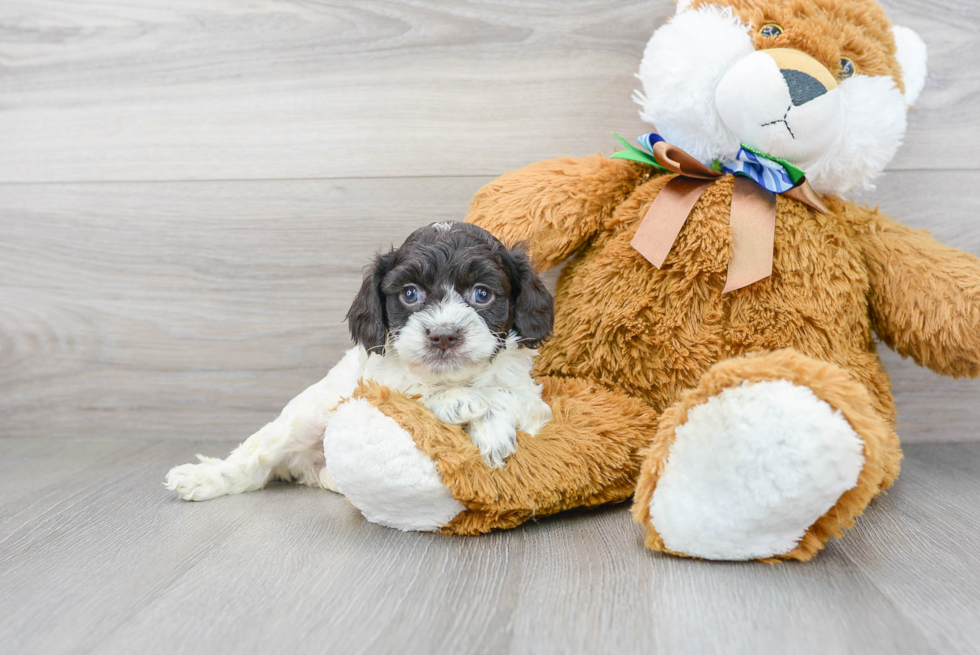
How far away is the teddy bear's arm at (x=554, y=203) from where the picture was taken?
4.90 feet

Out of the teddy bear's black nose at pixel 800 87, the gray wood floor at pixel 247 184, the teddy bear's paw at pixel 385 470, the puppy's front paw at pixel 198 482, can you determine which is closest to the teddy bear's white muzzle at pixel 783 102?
the teddy bear's black nose at pixel 800 87

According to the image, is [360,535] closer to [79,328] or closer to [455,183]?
[455,183]

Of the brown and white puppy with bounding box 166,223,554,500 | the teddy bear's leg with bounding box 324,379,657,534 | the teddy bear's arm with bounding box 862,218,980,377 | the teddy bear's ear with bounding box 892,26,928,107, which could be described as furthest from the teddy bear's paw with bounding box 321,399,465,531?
the teddy bear's ear with bounding box 892,26,928,107

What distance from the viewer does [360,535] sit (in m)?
1.29

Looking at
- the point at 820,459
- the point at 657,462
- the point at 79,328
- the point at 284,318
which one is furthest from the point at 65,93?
the point at 820,459

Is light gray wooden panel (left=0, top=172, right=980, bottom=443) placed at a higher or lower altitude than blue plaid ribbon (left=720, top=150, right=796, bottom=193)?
lower

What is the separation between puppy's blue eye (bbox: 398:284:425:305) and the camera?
4.23ft

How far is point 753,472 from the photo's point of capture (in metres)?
1.03

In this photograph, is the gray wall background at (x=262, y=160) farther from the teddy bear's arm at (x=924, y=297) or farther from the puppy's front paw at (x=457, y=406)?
the puppy's front paw at (x=457, y=406)

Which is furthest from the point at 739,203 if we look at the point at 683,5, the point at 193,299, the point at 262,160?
the point at 193,299

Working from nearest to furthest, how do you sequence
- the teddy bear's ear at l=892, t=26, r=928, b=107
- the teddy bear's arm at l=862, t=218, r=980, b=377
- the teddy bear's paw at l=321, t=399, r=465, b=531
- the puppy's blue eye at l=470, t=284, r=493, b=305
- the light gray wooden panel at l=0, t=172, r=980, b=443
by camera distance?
the teddy bear's paw at l=321, t=399, r=465, b=531
the puppy's blue eye at l=470, t=284, r=493, b=305
the teddy bear's arm at l=862, t=218, r=980, b=377
the teddy bear's ear at l=892, t=26, r=928, b=107
the light gray wooden panel at l=0, t=172, r=980, b=443

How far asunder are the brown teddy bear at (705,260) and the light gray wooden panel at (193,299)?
43cm

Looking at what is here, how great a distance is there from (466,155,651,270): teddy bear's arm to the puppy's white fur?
0.24 m

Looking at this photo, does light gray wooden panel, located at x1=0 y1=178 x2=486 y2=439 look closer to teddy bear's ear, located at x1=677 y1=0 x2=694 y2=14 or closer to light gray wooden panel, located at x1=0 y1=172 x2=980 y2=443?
light gray wooden panel, located at x1=0 y1=172 x2=980 y2=443
